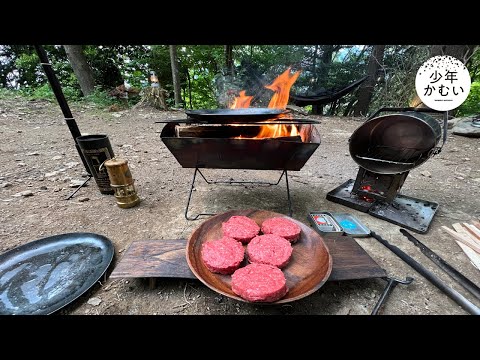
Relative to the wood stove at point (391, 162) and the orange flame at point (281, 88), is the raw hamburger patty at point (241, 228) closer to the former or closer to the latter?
the wood stove at point (391, 162)

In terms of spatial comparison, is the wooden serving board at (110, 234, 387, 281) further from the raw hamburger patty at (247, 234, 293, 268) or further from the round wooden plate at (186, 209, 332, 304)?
the raw hamburger patty at (247, 234, 293, 268)

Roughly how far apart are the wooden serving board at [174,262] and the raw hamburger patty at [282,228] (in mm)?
457

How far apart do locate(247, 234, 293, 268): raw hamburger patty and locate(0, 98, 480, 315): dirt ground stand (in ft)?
1.33

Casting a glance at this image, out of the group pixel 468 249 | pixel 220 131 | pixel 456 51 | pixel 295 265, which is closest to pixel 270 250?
pixel 295 265

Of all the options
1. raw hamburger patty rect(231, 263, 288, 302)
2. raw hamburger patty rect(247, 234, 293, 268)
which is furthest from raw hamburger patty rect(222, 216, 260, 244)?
raw hamburger patty rect(231, 263, 288, 302)

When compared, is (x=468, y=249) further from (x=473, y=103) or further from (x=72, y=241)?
(x=473, y=103)

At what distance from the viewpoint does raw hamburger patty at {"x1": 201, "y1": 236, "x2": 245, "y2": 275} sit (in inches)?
69.2

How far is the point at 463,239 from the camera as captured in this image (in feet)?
8.54

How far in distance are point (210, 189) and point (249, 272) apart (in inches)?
90.3

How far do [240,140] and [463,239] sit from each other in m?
2.93

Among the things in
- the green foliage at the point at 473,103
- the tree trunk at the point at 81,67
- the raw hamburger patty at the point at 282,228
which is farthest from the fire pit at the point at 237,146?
the green foliage at the point at 473,103

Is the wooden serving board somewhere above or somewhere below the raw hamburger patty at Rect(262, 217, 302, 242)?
below
